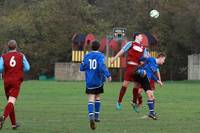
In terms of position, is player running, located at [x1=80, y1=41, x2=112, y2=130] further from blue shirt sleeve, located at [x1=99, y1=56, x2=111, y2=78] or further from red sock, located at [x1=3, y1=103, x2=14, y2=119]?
red sock, located at [x1=3, y1=103, x2=14, y2=119]

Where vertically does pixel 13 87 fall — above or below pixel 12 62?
below

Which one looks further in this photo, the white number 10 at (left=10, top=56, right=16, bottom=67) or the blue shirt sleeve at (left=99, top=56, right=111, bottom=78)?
Result: the blue shirt sleeve at (left=99, top=56, right=111, bottom=78)

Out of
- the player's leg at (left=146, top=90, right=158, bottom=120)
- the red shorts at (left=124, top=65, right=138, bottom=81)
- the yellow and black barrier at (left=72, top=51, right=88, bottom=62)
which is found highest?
the yellow and black barrier at (left=72, top=51, right=88, bottom=62)

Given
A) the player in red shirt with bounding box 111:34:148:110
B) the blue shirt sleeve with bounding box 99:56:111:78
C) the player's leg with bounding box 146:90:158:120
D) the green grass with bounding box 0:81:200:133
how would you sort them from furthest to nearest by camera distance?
the player in red shirt with bounding box 111:34:148:110 < the player's leg with bounding box 146:90:158:120 < the blue shirt sleeve with bounding box 99:56:111:78 < the green grass with bounding box 0:81:200:133

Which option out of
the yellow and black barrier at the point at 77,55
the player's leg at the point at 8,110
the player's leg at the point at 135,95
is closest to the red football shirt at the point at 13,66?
the player's leg at the point at 8,110

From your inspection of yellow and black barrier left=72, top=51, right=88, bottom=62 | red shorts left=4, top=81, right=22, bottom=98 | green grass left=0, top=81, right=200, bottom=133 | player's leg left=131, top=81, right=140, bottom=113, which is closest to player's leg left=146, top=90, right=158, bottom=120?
green grass left=0, top=81, right=200, bottom=133

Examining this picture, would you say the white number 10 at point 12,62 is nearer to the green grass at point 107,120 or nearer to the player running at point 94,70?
the green grass at point 107,120

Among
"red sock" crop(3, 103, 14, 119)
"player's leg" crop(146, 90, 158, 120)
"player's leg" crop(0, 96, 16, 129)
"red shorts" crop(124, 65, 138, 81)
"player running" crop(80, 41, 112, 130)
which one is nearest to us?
"player's leg" crop(0, 96, 16, 129)

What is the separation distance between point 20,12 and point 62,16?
349 inches

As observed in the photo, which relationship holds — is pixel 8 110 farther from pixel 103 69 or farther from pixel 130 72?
A: pixel 130 72

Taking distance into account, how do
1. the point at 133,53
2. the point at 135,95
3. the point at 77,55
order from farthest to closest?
the point at 77,55, the point at 135,95, the point at 133,53

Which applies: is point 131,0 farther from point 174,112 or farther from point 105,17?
point 174,112

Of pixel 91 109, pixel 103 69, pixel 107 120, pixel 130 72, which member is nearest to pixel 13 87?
pixel 91 109

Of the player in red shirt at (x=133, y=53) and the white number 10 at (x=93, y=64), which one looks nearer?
the white number 10 at (x=93, y=64)
